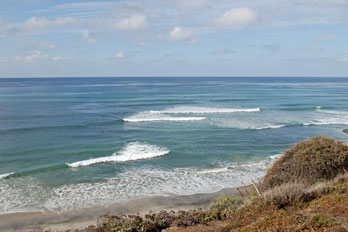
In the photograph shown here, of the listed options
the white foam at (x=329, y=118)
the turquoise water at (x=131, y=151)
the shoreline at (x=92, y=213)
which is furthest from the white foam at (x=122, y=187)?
the white foam at (x=329, y=118)

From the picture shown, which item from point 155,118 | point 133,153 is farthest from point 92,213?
point 155,118

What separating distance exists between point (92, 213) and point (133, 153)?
339 inches

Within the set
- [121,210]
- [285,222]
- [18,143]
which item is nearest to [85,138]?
[18,143]

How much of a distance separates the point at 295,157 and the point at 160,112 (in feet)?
92.3

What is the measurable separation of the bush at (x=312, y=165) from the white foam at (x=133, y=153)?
10085 millimetres

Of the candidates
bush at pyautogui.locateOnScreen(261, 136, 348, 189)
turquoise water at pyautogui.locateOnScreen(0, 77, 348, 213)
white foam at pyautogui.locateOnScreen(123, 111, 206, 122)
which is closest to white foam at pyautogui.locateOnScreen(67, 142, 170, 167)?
turquoise water at pyautogui.locateOnScreen(0, 77, 348, 213)

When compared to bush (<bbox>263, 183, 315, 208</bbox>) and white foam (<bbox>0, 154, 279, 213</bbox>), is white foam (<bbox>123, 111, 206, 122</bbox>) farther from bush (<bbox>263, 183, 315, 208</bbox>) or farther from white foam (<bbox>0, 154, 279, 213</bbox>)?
bush (<bbox>263, 183, 315, 208</bbox>)

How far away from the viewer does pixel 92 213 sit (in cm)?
1262

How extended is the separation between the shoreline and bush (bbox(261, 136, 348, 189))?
2949 millimetres

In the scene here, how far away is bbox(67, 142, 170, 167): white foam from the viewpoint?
19359mm

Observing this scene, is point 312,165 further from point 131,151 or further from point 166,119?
point 166,119

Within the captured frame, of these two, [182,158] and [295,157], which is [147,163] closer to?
[182,158]

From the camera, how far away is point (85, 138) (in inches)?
998

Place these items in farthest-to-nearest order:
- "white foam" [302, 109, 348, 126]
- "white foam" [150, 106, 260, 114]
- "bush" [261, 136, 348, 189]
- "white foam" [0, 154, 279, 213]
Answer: "white foam" [150, 106, 260, 114]
"white foam" [302, 109, 348, 126]
"white foam" [0, 154, 279, 213]
"bush" [261, 136, 348, 189]
